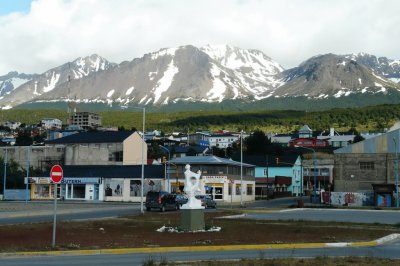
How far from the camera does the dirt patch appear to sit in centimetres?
2442

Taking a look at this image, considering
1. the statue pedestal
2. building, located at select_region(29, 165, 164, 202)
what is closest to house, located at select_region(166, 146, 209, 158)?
building, located at select_region(29, 165, 164, 202)

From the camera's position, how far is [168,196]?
182 feet

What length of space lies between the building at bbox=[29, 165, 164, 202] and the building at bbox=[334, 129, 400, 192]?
25546 millimetres

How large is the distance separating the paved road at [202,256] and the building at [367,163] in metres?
58.9

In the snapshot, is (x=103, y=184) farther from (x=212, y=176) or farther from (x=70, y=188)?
(x=212, y=176)

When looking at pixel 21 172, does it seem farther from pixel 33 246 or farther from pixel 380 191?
pixel 33 246

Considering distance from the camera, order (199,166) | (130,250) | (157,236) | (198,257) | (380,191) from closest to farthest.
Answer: (198,257) < (130,250) < (157,236) < (380,191) < (199,166)

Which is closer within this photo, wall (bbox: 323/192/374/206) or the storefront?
wall (bbox: 323/192/374/206)

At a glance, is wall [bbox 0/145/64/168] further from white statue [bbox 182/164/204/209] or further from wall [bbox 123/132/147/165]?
white statue [bbox 182/164/204/209]

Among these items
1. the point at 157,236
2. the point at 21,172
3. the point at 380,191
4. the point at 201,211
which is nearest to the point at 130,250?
the point at 157,236

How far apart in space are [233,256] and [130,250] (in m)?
4.13

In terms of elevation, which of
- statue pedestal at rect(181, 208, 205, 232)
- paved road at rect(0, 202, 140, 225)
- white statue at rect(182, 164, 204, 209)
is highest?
white statue at rect(182, 164, 204, 209)

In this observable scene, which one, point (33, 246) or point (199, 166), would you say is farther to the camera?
point (199, 166)

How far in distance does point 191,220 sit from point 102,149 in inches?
3017
